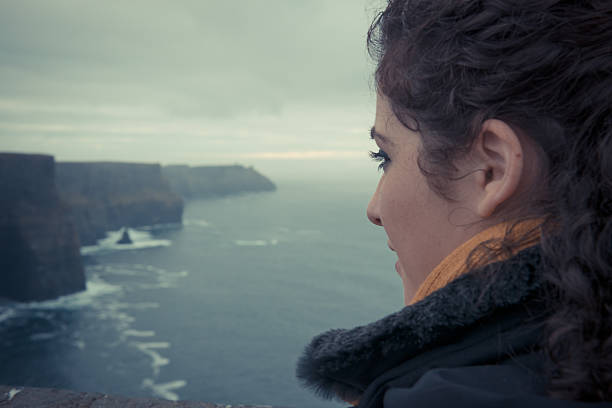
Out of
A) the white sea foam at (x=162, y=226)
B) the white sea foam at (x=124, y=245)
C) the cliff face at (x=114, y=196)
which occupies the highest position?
the cliff face at (x=114, y=196)

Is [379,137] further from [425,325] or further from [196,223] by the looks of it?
[196,223]

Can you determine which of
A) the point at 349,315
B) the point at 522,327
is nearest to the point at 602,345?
the point at 522,327

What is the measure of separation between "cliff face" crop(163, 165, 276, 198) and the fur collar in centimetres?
10423

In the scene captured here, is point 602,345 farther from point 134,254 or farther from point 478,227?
point 134,254

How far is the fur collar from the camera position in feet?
2.93

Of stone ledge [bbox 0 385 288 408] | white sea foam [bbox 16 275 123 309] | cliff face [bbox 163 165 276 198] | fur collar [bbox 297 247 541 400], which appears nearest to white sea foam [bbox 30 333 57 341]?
white sea foam [bbox 16 275 123 309]

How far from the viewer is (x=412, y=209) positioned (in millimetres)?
1224

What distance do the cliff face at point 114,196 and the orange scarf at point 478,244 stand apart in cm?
6735

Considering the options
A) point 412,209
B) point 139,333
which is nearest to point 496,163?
point 412,209

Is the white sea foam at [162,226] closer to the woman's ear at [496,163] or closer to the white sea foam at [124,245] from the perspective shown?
the white sea foam at [124,245]

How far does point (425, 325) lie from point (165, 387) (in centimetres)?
3234

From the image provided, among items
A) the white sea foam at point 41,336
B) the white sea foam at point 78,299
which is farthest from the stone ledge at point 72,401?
the white sea foam at point 78,299

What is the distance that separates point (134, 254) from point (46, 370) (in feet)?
95.8

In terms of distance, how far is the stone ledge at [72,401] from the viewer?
199 centimetres
